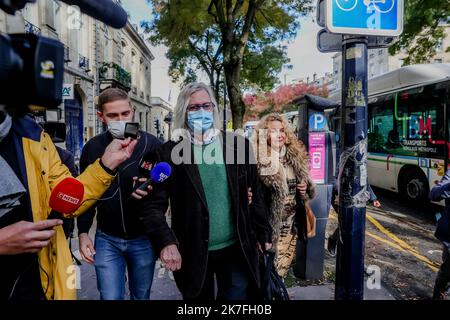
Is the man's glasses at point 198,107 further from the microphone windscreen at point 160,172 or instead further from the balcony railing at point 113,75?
the balcony railing at point 113,75

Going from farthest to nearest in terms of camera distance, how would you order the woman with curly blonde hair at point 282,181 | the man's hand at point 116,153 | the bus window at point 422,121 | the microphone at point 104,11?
1. the bus window at point 422,121
2. the woman with curly blonde hair at point 282,181
3. the man's hand at point 116,153
4. the microphone at point 104,11

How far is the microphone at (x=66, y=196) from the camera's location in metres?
1.47

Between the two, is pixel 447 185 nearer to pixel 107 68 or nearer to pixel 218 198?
pixel 218 198

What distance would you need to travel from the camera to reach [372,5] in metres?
2.19

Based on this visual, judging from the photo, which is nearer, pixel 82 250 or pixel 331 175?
pixel 82 250

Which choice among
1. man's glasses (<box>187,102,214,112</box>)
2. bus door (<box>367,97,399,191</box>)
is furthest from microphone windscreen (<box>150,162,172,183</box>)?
bus door (<box>367,97,399,191</box>)

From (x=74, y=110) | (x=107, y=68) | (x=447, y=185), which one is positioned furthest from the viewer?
(x=107, y=68)

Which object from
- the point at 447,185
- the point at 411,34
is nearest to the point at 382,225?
the point at 447,185

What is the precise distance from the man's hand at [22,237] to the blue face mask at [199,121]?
3.92ft

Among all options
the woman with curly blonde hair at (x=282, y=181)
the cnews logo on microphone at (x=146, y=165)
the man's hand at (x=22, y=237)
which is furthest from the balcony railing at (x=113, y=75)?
the man's hand at (x=22, y=237)

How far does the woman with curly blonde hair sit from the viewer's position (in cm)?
304

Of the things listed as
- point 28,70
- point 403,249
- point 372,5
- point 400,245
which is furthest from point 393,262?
point 28,70
